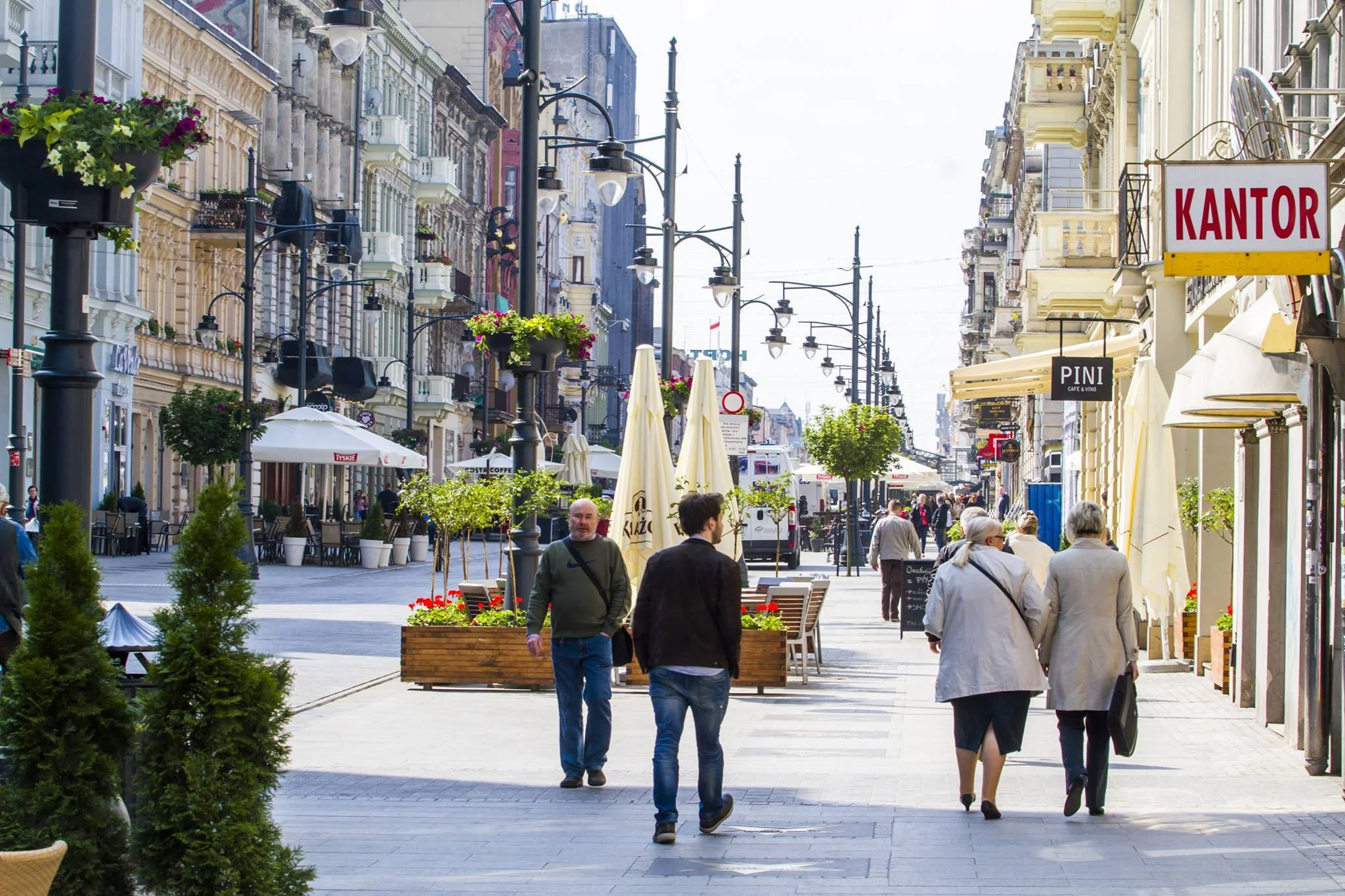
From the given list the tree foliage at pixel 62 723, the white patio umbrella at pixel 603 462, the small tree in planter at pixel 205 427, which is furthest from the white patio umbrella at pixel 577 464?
the tree foliage at pixel 62 723

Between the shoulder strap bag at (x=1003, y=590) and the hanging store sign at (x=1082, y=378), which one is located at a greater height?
the hanging store sign at (x=1082, y=378)

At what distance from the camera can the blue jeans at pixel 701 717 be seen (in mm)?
9758

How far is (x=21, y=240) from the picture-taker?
29453mm

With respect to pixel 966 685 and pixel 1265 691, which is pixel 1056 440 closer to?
pixel 1265 691

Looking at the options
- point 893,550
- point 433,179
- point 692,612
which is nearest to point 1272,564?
point 692,612

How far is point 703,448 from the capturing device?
68.3ft

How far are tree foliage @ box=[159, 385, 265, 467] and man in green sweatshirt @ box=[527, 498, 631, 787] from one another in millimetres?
28971

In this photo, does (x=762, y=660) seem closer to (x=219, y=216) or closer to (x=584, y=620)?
(x=584, y=620)

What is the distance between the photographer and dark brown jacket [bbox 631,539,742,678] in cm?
982

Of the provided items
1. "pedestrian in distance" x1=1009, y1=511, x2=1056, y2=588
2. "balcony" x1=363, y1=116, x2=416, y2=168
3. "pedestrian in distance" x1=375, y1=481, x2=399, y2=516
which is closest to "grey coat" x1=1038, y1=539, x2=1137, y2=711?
"pedestrian in distance" x1=1009, y1=511, x2=1056, y2=588

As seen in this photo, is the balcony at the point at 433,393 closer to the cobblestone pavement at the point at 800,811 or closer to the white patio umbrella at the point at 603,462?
the white patio umbrella at the point at 603,462

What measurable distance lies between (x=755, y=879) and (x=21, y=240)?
2344cm

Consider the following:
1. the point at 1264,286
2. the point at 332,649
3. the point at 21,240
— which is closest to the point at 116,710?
the point at 1264,286

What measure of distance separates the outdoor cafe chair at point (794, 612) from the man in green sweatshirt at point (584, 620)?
6.29 meters
